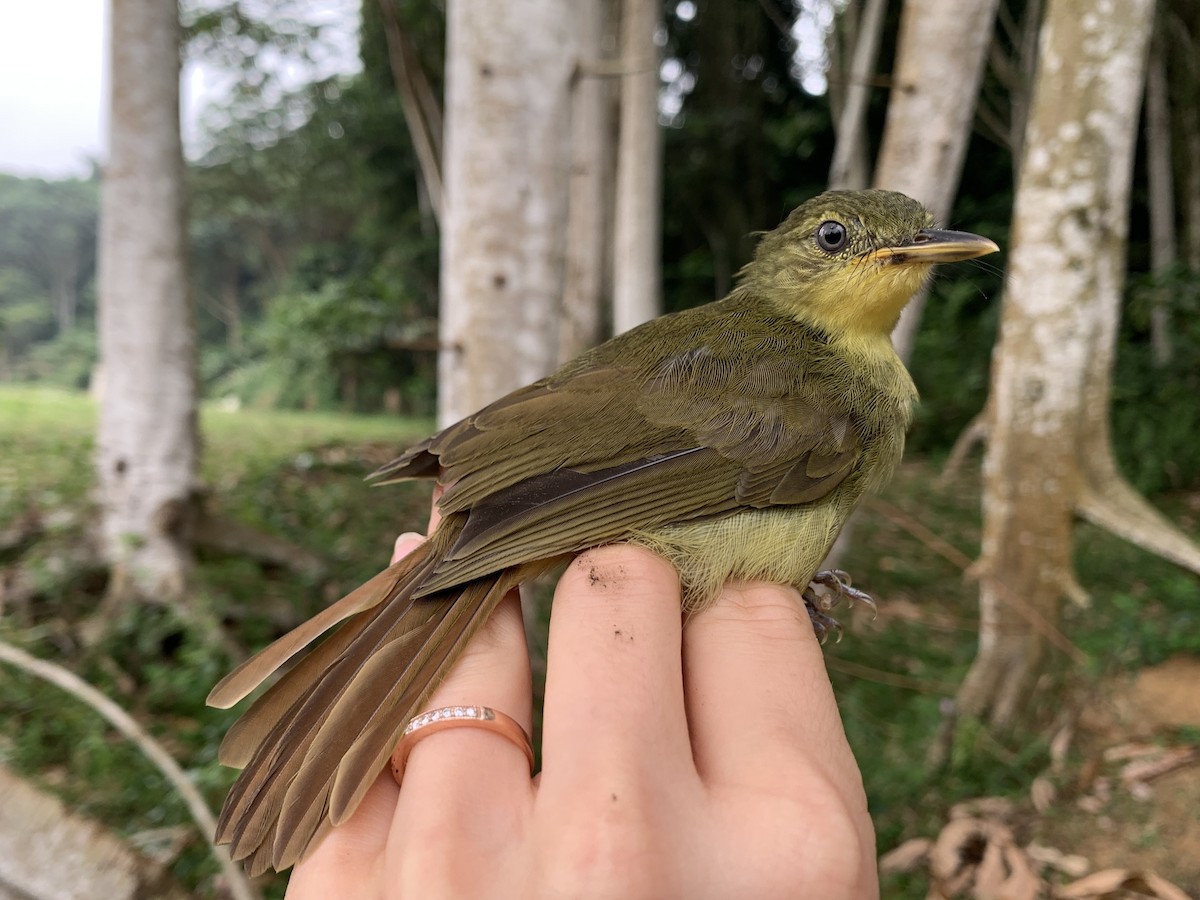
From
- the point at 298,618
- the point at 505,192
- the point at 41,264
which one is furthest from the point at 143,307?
the point at 41,264

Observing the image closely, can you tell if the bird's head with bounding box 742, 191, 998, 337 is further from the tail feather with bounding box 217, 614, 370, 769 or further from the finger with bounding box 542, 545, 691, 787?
the tail feather with bounding box 217, 614, 370, 769

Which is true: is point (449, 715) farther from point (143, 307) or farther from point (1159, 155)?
point (1159, 155)

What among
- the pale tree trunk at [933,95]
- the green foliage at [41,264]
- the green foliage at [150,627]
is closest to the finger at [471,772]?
the green foliage at [150,627]

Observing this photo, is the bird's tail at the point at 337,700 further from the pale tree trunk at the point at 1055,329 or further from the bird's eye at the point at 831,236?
the pale tree trunk at the point at 1055,329

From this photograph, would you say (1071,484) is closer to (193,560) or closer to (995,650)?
(995,650)

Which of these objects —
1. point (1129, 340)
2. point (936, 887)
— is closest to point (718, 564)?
point (936, 887)
